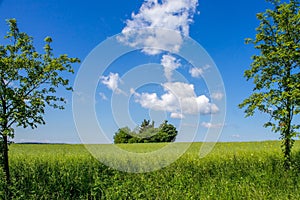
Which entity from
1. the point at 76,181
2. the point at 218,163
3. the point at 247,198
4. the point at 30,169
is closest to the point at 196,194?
the point at 247,198

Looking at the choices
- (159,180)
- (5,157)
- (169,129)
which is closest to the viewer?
(5,157)

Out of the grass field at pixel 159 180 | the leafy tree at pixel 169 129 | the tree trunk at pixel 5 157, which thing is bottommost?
the grass field at pixel 159 180

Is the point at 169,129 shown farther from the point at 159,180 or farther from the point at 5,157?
the point at 5,157

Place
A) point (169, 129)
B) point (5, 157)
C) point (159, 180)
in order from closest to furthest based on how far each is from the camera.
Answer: point (5, 157) → point (159, 180) → point (169, 129)

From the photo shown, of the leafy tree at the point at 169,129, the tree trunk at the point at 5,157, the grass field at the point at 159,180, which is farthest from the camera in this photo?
the leafy tree at the point at 169,129

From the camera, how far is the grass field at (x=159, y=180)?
8.25 metres

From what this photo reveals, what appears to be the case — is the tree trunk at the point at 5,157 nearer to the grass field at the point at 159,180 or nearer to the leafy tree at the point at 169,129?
the grass field at the point at 159,180

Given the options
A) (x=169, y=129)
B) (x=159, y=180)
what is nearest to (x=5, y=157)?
(x=159, y=180)

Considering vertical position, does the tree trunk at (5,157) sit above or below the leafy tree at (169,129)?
below

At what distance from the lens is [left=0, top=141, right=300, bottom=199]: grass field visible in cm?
825

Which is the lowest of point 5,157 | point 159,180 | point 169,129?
point 159,180

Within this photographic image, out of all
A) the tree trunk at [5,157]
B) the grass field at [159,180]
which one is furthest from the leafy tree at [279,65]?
the tree trunk at [5,157]

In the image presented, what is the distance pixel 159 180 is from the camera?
9.66 metres

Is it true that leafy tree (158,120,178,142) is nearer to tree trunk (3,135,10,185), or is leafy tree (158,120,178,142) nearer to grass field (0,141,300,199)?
grass field (0,141,300,199)
